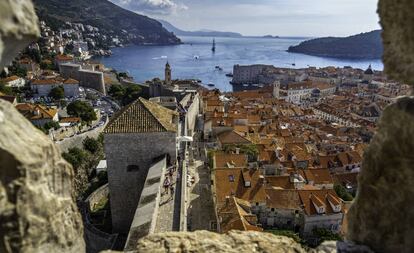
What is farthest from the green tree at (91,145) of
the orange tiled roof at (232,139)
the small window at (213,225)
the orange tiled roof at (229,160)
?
the small window at (213,225)

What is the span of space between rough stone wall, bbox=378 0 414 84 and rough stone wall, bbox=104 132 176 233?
415 inches

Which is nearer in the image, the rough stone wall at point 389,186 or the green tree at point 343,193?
the rough stone wall at point 389,186

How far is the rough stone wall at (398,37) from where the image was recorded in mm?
3666

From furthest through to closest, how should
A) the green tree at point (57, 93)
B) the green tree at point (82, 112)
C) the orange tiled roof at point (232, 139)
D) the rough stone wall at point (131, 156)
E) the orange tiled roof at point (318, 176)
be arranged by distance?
the green tree at point (57, 93) → the green tree at point (82, 112) → the orange tiled roof at point (232, 139) → the orange tiled roof at point (318, 176) → the rough stone wall at point (131, 156)

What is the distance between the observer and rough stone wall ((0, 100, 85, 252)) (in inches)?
122

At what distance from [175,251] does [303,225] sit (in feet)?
64.0

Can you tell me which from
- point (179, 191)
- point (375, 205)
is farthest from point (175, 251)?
point (179, 191)

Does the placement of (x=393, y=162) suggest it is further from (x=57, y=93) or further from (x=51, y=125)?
(x=57, y=93)

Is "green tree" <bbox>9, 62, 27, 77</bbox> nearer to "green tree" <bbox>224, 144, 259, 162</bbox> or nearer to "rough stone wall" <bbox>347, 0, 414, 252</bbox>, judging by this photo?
"green tree" <bbox>224, 144, 259, 162</bbox>

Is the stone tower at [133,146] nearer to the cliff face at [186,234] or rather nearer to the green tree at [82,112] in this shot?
the cliff face at [186,234]

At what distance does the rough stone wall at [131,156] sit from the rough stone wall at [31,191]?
10096 millimetres

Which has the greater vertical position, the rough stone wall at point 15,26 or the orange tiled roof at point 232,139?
the rough stone wall at point 15,26

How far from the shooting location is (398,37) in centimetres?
383

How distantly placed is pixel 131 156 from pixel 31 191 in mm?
10926
